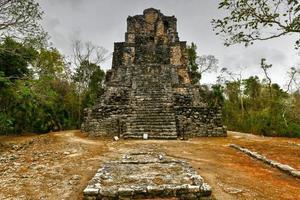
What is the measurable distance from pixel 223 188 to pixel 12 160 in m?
5.81

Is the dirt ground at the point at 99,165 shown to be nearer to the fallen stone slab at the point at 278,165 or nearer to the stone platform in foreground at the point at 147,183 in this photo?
the fallen stone slab at the point at 278,165

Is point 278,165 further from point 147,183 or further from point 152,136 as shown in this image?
point 152,136

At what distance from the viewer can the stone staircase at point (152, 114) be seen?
12.0 m

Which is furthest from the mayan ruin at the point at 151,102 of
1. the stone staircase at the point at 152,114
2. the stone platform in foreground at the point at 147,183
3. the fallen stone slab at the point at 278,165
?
the stone platform in foreground at the point at 147,183

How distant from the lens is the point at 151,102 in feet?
47.3

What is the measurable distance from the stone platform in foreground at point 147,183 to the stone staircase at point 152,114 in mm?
6118

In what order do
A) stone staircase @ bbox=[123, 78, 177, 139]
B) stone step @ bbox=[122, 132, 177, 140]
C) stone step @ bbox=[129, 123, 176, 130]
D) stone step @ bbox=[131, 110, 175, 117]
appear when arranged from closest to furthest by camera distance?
stone step @ bbox=[122, 132, 177, 140], stone staircase @ bbox=[123, 78, 177, 139], stone step @ bbox=[129, 123, 176, 130], stone step @ bbox=[131, 110, 175, 117]

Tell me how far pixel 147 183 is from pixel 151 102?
32.7ft

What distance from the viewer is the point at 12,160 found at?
7664 millimetres

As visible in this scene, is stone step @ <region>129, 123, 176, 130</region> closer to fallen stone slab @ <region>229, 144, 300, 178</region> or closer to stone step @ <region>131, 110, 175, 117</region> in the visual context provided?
stone step @ <region>131, 110, 175, 117</region>

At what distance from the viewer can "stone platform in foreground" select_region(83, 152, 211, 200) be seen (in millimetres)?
4176

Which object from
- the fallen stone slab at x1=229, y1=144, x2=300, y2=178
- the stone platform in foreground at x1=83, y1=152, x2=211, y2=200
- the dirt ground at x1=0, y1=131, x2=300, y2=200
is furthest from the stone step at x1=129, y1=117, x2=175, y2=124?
the stone platform in foreground at x1=83, y1=152, x2=211, y2=200

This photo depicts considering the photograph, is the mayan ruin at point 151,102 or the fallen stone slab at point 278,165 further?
the mayan ruin at point 151,102

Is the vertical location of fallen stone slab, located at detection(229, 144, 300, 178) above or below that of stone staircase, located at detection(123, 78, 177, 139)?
below
